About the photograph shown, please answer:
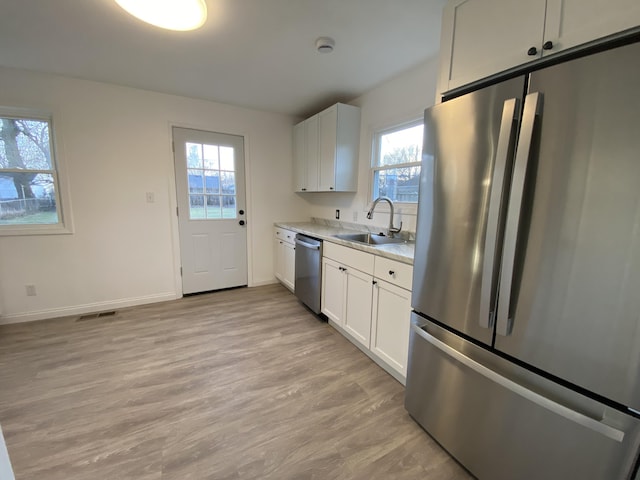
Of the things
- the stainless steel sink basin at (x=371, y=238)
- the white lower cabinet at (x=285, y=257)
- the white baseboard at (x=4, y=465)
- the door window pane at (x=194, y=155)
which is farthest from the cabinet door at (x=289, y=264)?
the white baseboard at (x=4, y=465)

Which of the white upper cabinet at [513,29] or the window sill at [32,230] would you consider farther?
the window sill at [32,230]

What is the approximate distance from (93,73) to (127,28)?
44.0 inches

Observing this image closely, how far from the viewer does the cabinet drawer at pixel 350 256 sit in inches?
81.7

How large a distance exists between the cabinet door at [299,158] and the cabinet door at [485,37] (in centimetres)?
233

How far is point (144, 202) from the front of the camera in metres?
3.12

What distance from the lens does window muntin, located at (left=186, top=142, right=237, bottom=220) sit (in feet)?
11.0

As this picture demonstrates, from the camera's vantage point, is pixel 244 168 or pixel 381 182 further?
pixel 244 168

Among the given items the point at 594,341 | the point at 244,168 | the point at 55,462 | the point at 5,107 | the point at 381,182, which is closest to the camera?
the point at 594,341

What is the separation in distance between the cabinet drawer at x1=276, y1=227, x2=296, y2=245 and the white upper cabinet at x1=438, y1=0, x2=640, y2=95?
88.8 inches

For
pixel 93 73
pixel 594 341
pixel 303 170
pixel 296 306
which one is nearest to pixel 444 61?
pixel 594 341

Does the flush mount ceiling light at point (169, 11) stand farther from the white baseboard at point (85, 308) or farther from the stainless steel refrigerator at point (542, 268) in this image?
the white baseboard at point (85, 308)

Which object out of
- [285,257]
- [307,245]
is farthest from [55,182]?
[307,245]

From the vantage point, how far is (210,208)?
3504 millimetres

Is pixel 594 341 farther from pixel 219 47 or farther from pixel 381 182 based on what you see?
pixel 219 47
